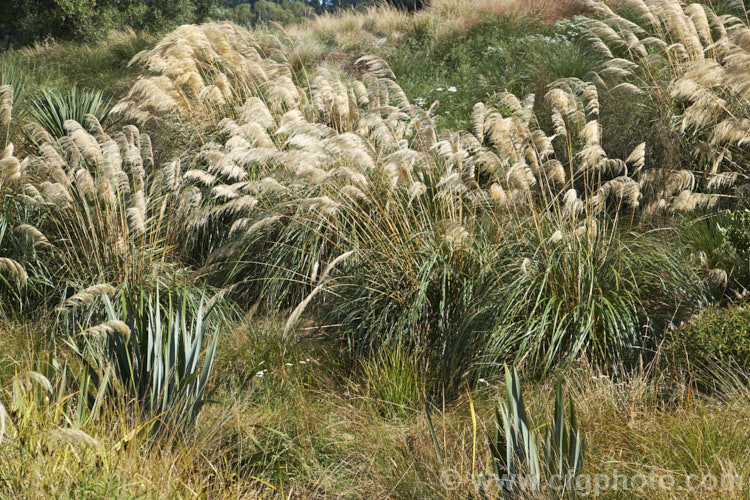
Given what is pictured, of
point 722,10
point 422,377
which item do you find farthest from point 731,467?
point 722,10

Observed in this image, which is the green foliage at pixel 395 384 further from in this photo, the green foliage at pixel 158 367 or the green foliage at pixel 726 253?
the green foliage at pixel 726 253

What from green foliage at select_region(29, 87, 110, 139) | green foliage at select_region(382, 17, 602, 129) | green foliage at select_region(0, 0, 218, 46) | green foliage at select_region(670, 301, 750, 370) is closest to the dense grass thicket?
green foliage at select_region(670, 301, 750, 370)

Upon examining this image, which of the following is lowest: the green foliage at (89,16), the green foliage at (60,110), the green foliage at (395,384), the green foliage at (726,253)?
the green foliage at (395,384)

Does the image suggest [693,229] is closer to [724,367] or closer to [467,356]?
[724,367]

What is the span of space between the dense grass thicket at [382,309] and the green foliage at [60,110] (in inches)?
65.0

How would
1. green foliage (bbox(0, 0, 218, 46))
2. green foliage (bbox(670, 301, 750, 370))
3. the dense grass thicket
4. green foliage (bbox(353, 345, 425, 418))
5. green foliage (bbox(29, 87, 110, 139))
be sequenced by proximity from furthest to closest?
1. green foliage (bbox(0, 0, 218, 46))
2. green foliage (bbox(29, 87, 110, 139))
3. green foliage (bbox(353, 345, 425, 418))
4. green foliage (bbox(670, 301, 750, 370))
5. the dense grass thicket

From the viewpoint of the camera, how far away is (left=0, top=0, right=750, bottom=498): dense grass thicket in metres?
3.25

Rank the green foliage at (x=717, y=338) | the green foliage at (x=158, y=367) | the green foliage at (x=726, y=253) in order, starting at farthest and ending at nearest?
the green foliage at (x=726, y=253), the green foliage at (x=717, y=338), the green foliage at (x=158, y=367)

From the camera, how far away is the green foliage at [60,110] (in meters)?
8.96

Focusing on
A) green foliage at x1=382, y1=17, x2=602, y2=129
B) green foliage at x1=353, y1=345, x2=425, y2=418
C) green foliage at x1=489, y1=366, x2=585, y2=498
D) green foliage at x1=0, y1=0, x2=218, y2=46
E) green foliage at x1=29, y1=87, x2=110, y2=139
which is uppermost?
green foliage at x1=0, y1=0, x2=218, y2=46

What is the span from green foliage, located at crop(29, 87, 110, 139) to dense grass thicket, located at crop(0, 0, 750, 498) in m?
1.65

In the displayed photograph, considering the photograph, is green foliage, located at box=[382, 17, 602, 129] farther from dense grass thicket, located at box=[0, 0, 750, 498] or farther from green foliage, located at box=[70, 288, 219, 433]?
green foliage, located at box=[70, 288, 219, 433]

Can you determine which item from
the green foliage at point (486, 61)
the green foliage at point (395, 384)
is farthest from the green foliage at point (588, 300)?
the green foliage at point (486, 61)

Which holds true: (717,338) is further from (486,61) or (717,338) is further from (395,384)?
(486,61)
